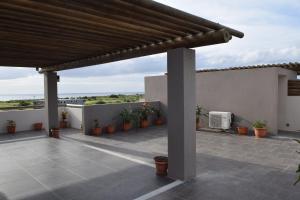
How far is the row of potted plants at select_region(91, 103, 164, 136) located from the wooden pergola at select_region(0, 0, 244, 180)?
4.09 metres

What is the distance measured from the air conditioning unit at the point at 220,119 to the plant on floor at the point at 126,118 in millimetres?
3578

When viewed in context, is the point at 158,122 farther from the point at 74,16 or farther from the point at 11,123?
the point at 74,16

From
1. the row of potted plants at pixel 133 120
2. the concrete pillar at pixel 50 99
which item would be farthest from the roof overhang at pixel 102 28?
the row of potted plants at pixel 133 120

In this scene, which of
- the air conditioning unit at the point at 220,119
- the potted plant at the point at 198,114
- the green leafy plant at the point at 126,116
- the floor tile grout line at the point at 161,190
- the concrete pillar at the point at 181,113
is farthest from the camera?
the potted plant at the point at 198,114

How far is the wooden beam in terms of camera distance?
13.5ft

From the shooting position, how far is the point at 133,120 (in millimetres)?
10969

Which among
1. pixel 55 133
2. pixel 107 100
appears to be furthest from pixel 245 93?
pixel 107 100

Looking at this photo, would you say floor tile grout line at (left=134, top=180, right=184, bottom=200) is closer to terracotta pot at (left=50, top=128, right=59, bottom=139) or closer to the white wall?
terracotta pot at (left=50, top=128, right=59, bottom=139)

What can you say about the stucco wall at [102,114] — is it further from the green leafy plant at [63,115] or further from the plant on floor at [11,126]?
the plant on floor at [11,126]

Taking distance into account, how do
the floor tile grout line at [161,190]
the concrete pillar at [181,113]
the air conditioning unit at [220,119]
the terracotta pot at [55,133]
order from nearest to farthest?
the floor tile grout line at [161,190] → the concrete pillar at [181,113] → the terracotta pot at [55,133] → the air conditioning unit at [220,119]

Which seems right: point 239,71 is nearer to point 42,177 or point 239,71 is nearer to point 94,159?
point 94,159

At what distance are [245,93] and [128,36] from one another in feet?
22.6

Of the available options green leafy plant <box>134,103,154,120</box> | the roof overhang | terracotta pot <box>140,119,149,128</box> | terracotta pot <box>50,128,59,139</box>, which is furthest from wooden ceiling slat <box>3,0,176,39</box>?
terracotta pot <box>140,119,149,128</box>

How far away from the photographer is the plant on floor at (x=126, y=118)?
1075cm
